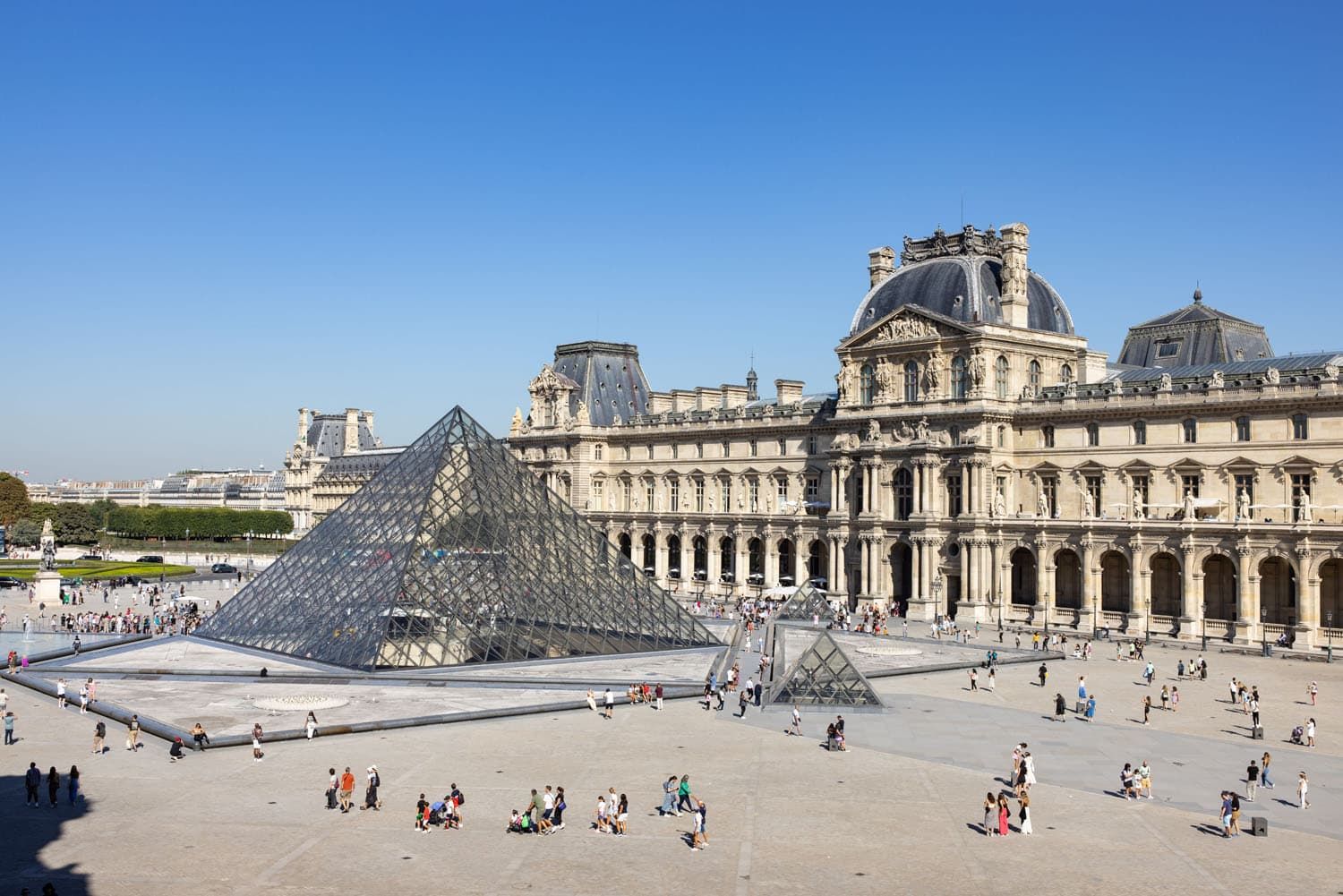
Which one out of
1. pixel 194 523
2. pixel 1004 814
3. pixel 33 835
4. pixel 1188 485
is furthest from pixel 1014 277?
pixel 194 523

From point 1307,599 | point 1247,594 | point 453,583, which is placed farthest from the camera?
point 1247,594

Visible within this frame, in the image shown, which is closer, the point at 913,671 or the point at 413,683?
the point at 413,683

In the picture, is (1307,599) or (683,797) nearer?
(683,797)

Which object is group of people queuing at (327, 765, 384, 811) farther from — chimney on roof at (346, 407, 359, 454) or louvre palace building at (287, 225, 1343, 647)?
chimney on roof at (346, 407, 359, 454)

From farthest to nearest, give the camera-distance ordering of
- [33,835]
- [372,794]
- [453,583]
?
[453,583] → [372,794] → [33,835]

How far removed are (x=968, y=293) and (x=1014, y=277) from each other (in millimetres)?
2340

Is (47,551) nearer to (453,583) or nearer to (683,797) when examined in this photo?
(453,583)

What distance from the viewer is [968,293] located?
65.8m

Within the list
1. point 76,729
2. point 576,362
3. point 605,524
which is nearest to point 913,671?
point 76,729

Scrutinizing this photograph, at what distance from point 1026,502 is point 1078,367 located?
8921 millimetres

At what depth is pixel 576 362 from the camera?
9312 cm

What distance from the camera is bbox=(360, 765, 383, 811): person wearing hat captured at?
2578 cm

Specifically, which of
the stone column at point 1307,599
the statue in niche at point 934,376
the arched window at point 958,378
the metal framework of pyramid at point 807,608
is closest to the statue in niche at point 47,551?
the metal framework of pyramid at point 807,608

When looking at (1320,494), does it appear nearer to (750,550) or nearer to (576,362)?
(750,550)
